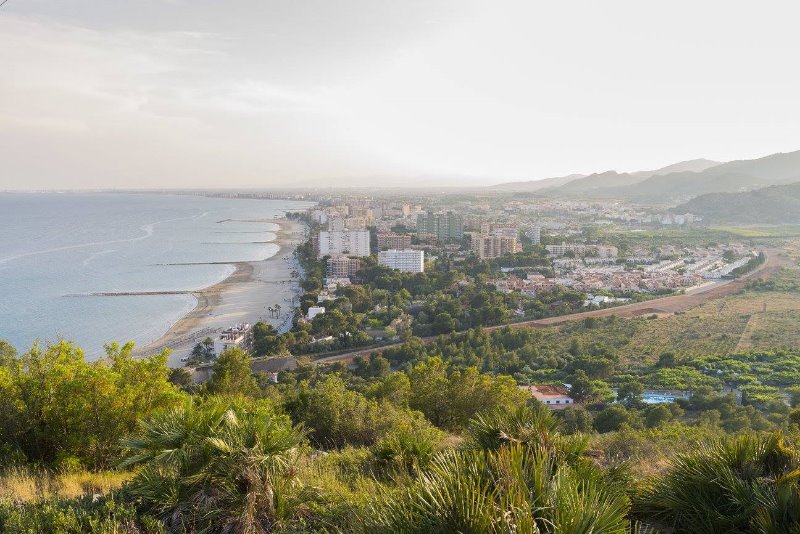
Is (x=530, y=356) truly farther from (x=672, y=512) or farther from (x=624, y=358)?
(x=672, y=512)

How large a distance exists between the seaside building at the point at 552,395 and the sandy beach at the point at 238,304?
9508mm

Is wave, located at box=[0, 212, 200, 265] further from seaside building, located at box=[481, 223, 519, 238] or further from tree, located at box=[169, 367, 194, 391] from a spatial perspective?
seaside building, located at box=[481, 223, 519, 238]

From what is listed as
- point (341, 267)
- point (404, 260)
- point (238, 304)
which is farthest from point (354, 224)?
point (238, 304)

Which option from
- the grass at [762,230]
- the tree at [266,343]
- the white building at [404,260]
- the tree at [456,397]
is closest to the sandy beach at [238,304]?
the tree at [266,343]

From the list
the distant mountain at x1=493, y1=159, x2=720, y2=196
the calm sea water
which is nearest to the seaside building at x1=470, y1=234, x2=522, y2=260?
the calm sea water

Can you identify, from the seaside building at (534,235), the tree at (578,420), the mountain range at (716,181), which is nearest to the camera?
the tree at (578,420)

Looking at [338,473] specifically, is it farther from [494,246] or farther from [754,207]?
[754,207]

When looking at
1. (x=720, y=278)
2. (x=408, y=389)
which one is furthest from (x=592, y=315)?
(x=408, y=389)

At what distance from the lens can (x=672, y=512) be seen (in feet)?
8.10

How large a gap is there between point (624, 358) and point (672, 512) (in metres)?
13.0

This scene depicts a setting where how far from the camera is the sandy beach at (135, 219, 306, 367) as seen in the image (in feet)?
57.8

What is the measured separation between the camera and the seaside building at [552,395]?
450 inches

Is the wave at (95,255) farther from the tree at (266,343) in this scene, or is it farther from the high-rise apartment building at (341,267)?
the tree at (266,343)

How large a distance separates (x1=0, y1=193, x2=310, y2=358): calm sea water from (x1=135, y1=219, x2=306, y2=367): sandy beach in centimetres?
71
